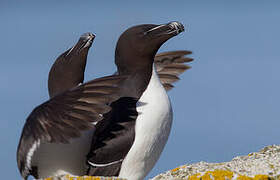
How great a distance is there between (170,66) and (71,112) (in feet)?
16.2

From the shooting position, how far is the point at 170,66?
44.1 ft

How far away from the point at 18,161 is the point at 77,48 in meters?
2.72

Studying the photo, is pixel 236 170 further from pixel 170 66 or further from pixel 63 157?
pixel 170 66

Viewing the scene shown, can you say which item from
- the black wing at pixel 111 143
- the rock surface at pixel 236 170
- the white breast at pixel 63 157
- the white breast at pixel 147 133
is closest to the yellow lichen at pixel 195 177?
the rock surface at pixel 236 170

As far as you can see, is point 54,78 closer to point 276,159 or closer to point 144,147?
point 144,147

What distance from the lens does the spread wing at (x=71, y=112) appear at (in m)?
8.84

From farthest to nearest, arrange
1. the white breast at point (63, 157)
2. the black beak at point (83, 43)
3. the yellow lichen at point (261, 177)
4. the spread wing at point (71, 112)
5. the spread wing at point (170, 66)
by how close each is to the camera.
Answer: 1. the spread wing at point (170, 66)
2. the black beak at point (83, 43)
3. the white breast at point (63, 157)
4. the spread wing at point (71, 112)
5. the yellow lichen at point (261, 177)

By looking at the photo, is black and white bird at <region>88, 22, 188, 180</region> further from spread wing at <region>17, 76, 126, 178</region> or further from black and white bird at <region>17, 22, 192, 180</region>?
spread wing at <region>17, 76, 126, 178</region>

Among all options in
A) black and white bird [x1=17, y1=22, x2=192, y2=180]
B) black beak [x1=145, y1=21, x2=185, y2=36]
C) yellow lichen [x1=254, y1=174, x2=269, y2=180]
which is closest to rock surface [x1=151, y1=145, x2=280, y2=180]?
yellow lichen [x1=254, y1=174, x2=269, y2=180]

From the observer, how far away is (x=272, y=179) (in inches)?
346

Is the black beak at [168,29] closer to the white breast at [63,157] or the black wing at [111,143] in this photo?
the black wing at [111,143]

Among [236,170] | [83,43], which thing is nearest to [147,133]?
[236,170]

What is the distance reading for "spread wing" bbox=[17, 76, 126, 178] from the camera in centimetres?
884

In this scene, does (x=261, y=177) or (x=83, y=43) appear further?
(x=83, y=43)
